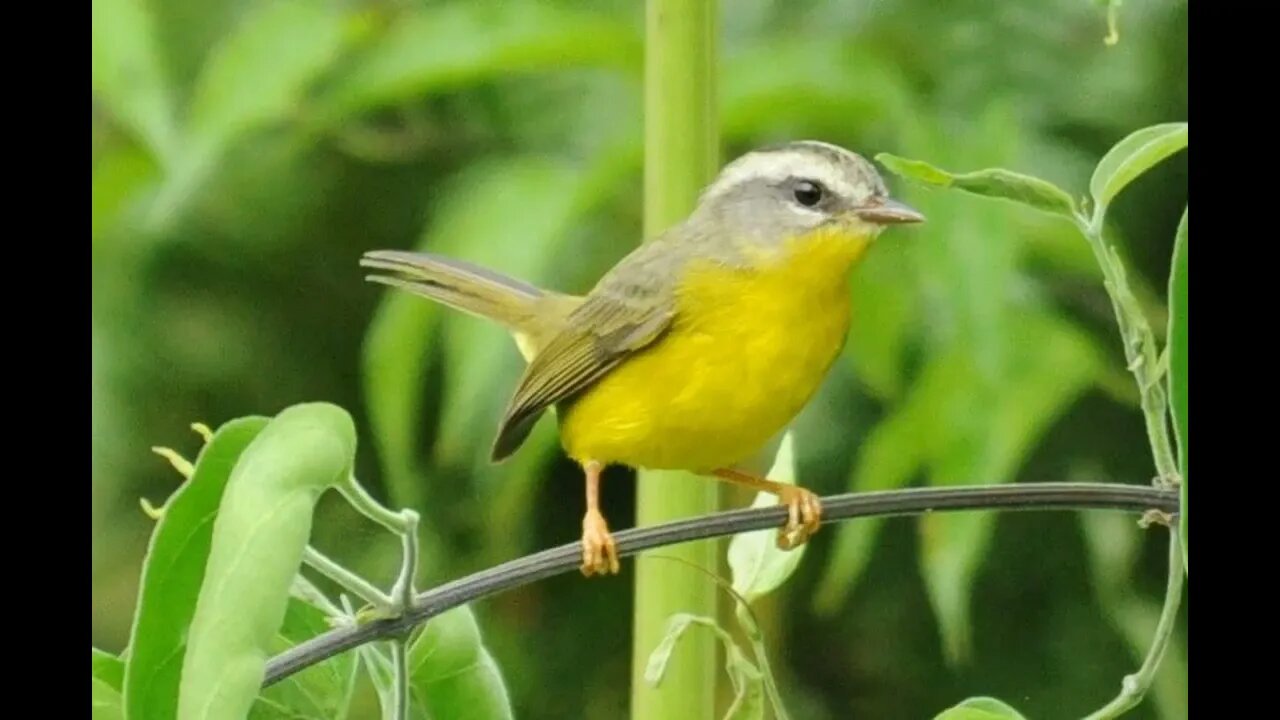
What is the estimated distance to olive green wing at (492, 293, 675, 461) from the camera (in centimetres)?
63

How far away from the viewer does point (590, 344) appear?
0.63 meters

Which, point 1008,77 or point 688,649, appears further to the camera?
point 1008,77

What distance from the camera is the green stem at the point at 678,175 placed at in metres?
0.55

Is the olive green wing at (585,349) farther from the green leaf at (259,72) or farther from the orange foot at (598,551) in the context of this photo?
the green leaf at (259,72)

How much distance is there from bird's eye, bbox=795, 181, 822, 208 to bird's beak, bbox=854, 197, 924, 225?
2 centimetres

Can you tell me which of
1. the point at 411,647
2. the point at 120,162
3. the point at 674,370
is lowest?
the point at 411,647

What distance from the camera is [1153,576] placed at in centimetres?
74

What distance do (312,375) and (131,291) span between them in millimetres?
90

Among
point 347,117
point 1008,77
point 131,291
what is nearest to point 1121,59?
point 1008,77

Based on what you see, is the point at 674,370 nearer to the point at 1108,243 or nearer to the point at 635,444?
the point at 635,444

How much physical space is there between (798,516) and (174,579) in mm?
203

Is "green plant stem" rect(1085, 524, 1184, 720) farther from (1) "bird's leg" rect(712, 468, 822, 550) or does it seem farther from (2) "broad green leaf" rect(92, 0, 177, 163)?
(2) "broad green leaf" rect(92, 0, 177, 163)

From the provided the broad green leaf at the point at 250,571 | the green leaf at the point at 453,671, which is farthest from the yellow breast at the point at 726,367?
the broad green leaf at the point at 250,571

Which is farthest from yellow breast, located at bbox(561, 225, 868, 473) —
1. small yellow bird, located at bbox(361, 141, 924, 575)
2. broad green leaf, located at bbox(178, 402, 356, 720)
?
broad green leaf, located at bbox(178, 402, 356, 720)
